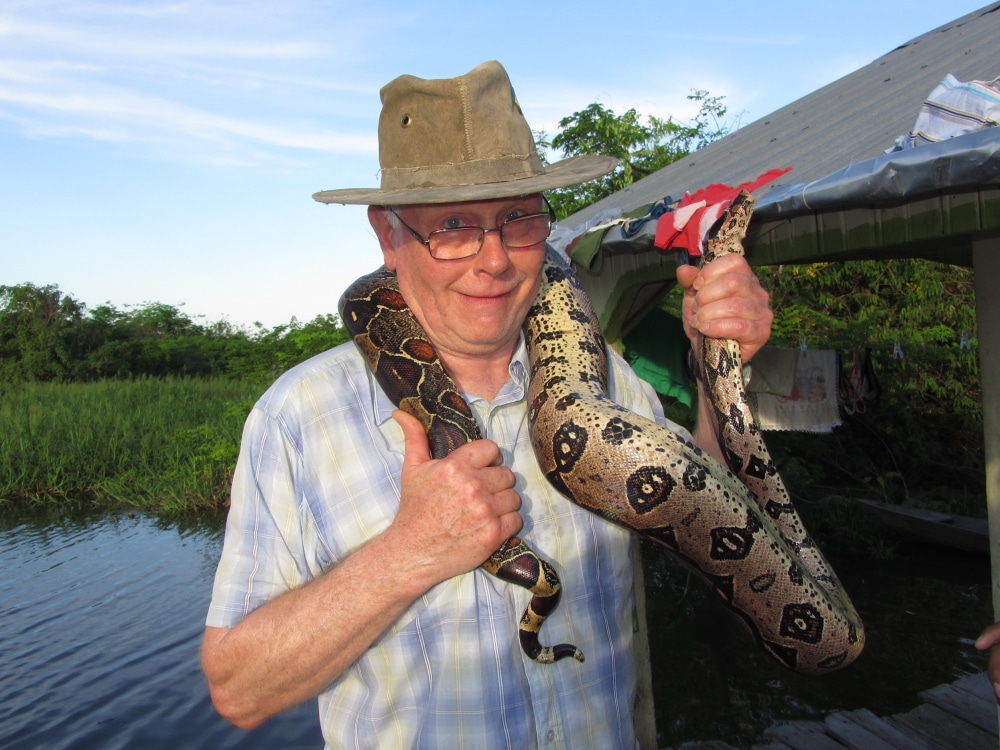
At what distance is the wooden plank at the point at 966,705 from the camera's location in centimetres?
568

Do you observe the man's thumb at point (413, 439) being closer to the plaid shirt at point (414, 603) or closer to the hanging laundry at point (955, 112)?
the plaid shirt at point (414, 603)

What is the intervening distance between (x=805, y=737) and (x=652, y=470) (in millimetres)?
4528

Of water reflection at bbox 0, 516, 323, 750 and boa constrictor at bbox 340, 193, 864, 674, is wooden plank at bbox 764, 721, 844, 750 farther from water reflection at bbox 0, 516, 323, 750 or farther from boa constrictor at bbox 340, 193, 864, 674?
water reflection at bbox 0, 516, 323, 750

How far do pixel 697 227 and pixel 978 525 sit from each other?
354 inches

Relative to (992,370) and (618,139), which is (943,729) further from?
(618,139)

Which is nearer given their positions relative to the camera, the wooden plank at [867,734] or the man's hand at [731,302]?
the man's hand at [731,302]

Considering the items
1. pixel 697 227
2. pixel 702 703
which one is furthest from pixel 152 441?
pixel 697 227

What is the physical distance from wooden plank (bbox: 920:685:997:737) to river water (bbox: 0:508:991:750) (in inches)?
76.5

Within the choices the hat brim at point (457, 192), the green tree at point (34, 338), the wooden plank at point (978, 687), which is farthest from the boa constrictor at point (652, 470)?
the green tree at point (34, 338)

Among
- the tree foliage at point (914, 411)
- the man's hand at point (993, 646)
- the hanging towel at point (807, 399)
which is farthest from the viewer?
the tree foliage at point (914, 411)

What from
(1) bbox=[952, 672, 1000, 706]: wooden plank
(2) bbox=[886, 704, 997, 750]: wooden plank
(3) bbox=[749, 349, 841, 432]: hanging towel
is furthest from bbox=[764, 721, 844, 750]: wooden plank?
(3) bbox=[749, 349, 841, 432]: hanging towel

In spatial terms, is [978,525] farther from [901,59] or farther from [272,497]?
[272,497]

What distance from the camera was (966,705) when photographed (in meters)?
5.95

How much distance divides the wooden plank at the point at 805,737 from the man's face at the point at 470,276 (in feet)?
15.9
